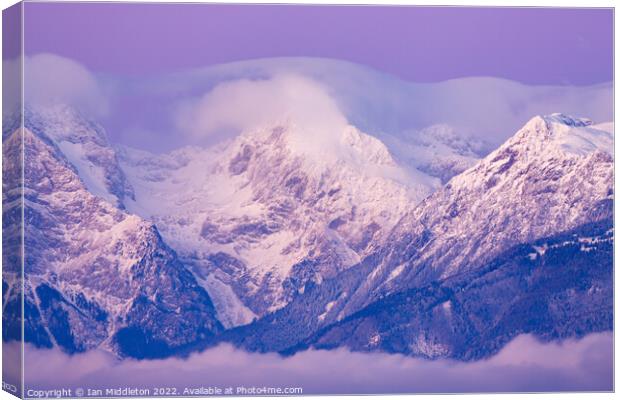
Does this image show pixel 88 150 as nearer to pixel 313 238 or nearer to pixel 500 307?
pixel 313 238

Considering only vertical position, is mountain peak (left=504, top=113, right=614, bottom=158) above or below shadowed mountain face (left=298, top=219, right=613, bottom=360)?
above

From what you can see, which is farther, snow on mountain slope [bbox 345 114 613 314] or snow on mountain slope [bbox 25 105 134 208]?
snow on mountain slope [bbox 345 114 613 314]

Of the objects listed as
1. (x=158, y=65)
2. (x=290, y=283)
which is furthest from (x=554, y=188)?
(x=158, y=65)

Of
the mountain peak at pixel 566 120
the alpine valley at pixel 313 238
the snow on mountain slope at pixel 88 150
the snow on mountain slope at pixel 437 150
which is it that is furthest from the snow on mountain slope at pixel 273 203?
the mountain peak at pixel 566 120

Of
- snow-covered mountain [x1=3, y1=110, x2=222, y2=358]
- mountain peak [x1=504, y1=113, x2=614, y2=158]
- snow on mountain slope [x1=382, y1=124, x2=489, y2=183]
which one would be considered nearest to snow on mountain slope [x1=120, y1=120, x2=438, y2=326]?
snow on mountain slope [x1=382, y1=124, x2=489, y2=183]

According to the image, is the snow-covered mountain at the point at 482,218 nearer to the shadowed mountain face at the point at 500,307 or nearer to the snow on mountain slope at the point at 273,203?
the shadowed mountain face at the point at 500,307

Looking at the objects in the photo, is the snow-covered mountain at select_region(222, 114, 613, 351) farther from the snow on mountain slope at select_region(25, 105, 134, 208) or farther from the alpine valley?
the snow on mountain slope at select_region(25, 105, 134, 208)
